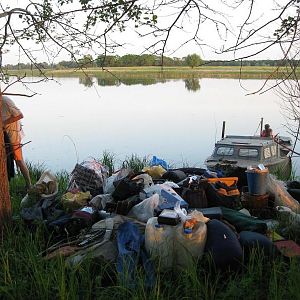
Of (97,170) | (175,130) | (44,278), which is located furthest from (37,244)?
(175,130)

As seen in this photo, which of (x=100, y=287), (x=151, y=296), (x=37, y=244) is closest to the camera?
(x=151, y=296)

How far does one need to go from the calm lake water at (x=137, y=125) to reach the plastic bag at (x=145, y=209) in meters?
6.45

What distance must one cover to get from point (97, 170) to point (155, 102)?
25.9 meters

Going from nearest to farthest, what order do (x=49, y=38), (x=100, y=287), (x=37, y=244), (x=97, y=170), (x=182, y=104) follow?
(x=100, y=287)
(x=37, y=244)
(x=49, y=38)
(x=97, y=170)
(x=182, y=104)

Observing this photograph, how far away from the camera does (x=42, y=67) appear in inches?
206

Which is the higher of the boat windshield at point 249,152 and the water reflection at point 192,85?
the boat windshield at point 249,152

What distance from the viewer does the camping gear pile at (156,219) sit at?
390cm

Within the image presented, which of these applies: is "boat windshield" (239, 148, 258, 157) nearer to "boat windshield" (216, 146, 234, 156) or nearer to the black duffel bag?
"boat windshield" (216, 146, 234, 156)

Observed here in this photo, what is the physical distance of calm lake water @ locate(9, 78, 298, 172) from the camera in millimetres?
16219

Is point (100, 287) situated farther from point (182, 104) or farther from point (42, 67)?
point (182, 104)

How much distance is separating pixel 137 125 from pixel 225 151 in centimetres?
1145

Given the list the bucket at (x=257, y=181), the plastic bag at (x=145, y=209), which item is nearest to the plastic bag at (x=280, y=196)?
the bucket at (x=257, y=181)

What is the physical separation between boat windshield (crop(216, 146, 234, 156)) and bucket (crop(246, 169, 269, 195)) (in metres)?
5.92

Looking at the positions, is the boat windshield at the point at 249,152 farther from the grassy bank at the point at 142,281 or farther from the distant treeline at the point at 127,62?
the grassy bank at the point at 142,281
